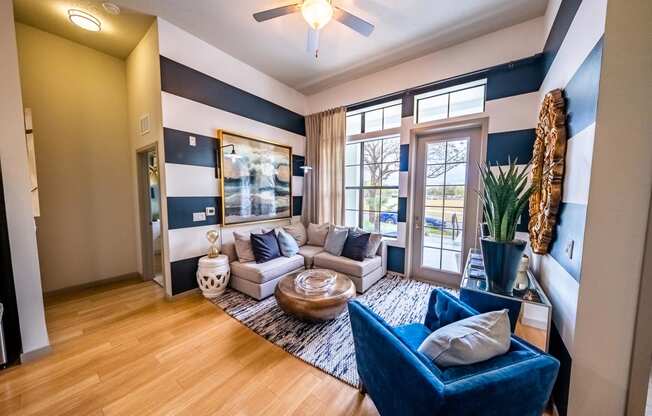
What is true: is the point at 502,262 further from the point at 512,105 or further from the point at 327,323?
the point at 512,105

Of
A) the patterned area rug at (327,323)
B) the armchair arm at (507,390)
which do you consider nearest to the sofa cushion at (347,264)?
the patterned area rug at (327,323)

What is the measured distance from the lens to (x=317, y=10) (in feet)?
6.25

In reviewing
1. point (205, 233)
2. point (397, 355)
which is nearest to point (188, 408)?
point (397, 355)

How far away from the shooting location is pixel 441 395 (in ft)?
2.53

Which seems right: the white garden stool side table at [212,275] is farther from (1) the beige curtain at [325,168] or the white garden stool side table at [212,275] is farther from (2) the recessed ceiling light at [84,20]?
(2) the recessed ceiling light at [84,20]

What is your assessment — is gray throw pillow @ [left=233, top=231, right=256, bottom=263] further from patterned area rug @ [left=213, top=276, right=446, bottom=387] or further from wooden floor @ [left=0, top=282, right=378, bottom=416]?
wooden floor @ [left=0, top=282, right=378, bottom=416]

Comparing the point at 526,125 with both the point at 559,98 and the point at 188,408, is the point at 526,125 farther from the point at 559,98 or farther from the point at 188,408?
the point at 188,408

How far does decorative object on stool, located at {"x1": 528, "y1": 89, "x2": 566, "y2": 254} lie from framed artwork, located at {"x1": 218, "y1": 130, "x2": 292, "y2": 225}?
3.35 meters

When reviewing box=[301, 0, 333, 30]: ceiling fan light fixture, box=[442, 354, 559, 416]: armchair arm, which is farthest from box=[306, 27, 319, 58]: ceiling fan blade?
box=[442, 354, 559, 416]: armchair arm

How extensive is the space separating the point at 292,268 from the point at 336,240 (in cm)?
79

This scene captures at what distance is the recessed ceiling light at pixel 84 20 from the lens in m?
2.44

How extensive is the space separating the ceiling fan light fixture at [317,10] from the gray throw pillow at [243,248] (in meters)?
2.61

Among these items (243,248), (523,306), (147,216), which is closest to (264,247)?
(243,248)

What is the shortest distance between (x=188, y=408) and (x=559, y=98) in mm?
3340
